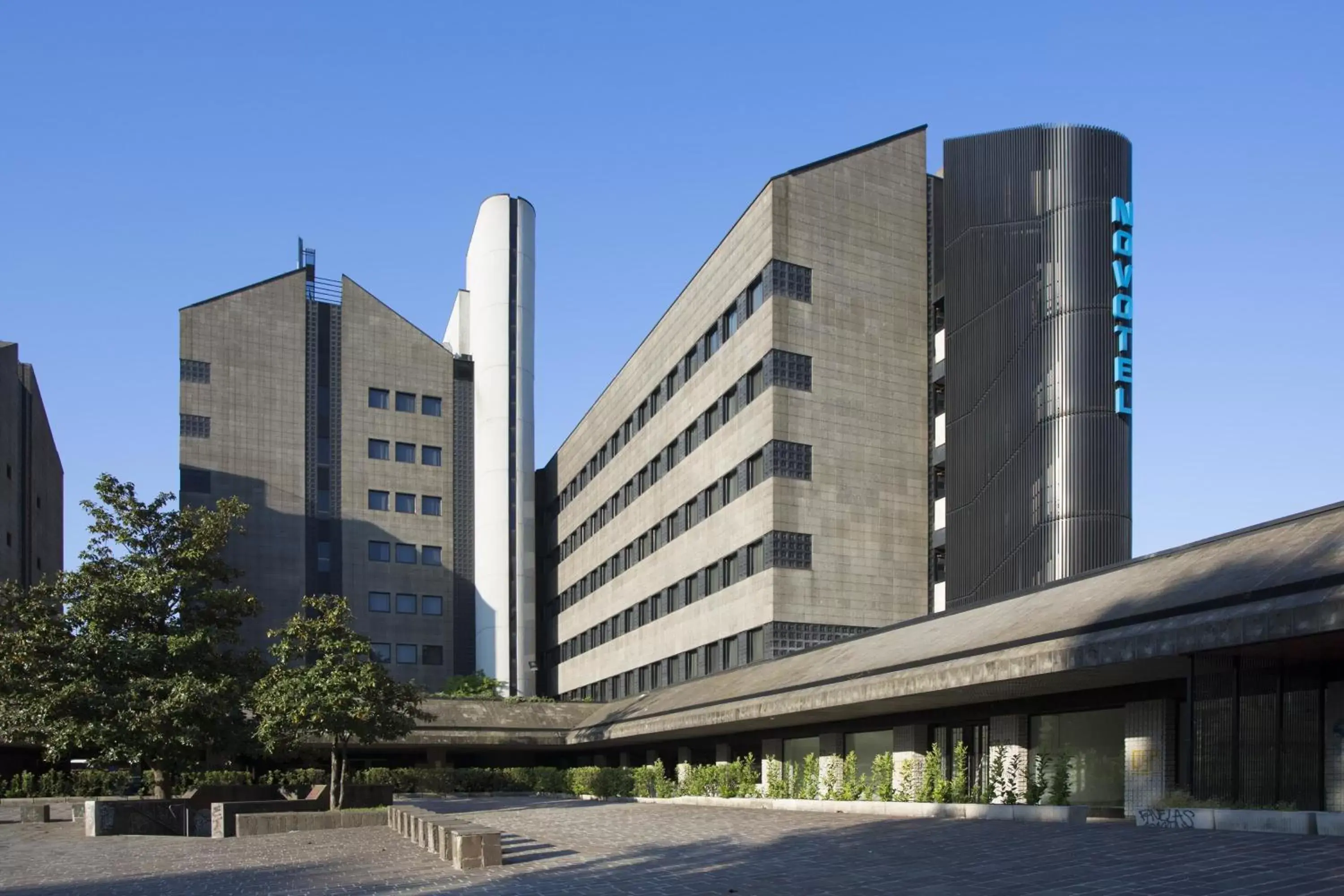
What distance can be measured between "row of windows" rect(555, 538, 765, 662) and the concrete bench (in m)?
21.6

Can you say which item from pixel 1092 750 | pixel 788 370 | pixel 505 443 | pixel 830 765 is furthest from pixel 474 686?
pixel 1092 750

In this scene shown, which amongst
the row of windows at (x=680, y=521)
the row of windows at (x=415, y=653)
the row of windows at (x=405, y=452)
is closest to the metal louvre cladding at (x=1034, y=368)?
the row of windows at (x=680, y=521)

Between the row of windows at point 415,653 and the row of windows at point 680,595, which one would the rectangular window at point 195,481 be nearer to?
the row of windows at point 415,653

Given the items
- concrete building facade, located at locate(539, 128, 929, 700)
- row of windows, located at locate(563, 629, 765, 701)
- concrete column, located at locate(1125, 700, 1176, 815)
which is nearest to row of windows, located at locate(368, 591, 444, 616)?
row of windows, located at locate(563, 629, 765, 701)

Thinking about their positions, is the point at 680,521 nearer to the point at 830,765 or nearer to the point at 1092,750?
the point at 830,765

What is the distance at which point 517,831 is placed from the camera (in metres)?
29.2

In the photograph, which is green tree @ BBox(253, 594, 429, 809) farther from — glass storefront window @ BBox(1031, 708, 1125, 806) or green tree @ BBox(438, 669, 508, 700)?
green tree @ BBox(438, 669, 508, 700)

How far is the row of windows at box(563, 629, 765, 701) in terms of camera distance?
48.2 metres

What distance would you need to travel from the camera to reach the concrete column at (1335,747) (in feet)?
62.8

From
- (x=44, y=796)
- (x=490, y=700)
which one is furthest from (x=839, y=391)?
(x=44, y=796)

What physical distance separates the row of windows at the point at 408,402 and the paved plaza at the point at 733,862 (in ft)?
172

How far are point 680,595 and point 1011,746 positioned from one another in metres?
29.3

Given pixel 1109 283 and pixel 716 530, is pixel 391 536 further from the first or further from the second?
pixel 1109 283

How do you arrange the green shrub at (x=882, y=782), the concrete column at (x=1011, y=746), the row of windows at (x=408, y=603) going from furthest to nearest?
1. the row of windows at (x=408, y=603)
2. the green shrub at (x=882, y=782)
3. the concrete column at (x=1011, y=746)
